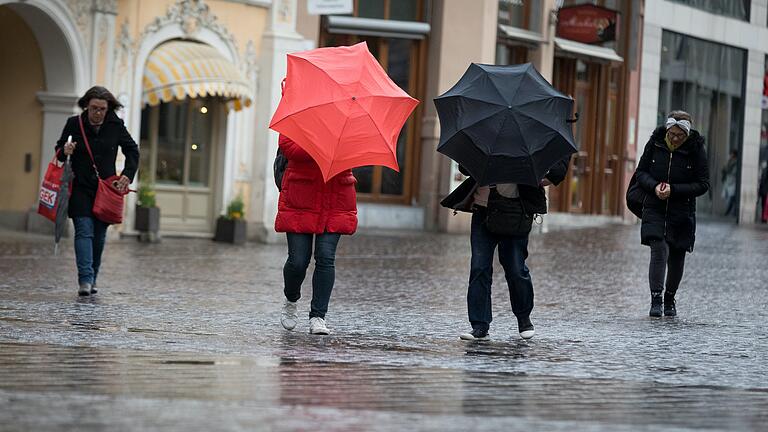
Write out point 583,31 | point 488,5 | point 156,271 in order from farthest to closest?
point 583,31 < point 488,5 < point 156,271

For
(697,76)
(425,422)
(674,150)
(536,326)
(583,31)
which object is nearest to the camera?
(425,422)

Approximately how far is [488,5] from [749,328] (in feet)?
56.9

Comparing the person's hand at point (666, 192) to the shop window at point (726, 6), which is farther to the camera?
the shop window at point (726, 6)

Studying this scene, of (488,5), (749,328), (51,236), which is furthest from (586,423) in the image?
(488,5)

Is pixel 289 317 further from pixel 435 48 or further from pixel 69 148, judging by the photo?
pixel 435 48

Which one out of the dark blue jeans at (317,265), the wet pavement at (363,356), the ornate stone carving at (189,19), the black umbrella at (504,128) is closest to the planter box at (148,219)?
the ornate stone carving at (189,19)

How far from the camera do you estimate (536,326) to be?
11.8m

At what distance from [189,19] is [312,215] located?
13569 millimetres

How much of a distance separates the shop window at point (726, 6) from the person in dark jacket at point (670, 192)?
80.7ft

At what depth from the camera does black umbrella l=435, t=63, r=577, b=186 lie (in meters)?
9.97

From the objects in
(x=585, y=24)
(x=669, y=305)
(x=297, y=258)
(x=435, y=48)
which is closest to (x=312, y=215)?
(x=297, y=258)

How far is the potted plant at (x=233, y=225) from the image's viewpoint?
23234mm

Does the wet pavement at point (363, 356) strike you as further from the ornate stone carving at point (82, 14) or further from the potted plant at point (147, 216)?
the ornate stone carving at point (82, 14)

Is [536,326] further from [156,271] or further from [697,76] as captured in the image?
[697,76]
